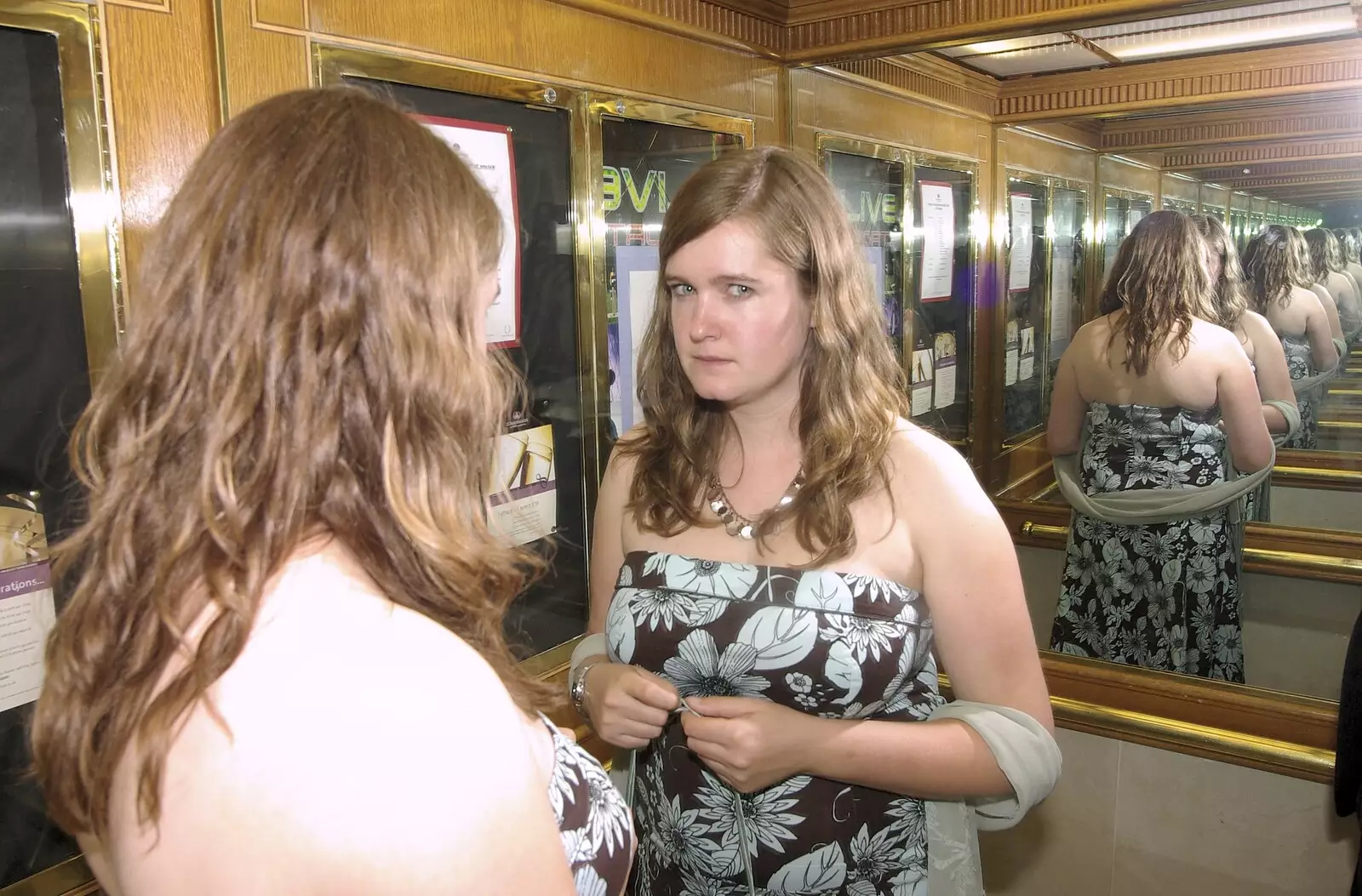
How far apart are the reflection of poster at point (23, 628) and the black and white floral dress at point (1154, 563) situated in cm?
163

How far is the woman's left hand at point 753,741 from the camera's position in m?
1.08

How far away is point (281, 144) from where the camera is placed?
62 cm

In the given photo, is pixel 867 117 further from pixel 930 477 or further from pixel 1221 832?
pixel 1221 832

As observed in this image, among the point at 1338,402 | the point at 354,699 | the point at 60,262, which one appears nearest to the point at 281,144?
the point at 354,699

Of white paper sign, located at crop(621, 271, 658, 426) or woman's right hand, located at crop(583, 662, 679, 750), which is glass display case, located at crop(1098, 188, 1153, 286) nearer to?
white paper sign, located at crop(621, 271, 658, 426)

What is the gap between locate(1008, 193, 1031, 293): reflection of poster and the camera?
188 cm

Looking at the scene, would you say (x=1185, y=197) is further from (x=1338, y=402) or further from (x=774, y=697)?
(x=774, y=697)

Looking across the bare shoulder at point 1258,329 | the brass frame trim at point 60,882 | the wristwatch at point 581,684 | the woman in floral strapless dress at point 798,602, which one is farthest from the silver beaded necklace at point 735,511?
the bare shoulder at point 1258,329

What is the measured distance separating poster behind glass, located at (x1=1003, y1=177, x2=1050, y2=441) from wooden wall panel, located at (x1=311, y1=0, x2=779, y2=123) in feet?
1.91

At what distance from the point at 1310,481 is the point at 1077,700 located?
59 cm

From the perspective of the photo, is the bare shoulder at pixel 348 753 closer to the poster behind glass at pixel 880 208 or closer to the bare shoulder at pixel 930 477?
the bare shoulder at pixel 930 477

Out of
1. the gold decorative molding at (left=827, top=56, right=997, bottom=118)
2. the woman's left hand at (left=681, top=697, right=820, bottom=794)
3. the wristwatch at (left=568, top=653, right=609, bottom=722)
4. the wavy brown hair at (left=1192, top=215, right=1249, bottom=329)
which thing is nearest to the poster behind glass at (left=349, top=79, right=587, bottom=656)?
the wristwatch at (left=568, top=653, right=609, bottom=722)

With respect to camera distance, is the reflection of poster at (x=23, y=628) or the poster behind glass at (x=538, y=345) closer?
the reflection of poster at (x=23, y=628)

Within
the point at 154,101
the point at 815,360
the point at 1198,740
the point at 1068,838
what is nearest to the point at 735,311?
the point at 815,360
